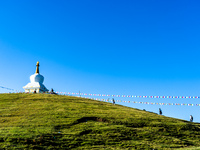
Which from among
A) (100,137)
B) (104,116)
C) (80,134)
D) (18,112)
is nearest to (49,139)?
(80,134)

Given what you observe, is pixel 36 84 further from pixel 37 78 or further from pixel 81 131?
pixel 81 131

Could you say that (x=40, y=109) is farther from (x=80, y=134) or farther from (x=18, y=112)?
(x=80, y=134)

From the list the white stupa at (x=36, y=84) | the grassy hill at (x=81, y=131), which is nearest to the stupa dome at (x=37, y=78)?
the white stupa at (x=36, y=84)

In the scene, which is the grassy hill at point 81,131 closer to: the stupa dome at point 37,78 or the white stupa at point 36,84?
the white stupa at point 36,84

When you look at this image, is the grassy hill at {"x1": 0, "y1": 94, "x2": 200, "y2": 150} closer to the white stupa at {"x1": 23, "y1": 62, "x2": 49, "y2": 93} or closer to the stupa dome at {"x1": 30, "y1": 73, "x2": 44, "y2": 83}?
the white stupa at {"x1": 23, "y1": 62, "x2": 49, "y2": 93}

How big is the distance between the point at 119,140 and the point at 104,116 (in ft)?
27.3

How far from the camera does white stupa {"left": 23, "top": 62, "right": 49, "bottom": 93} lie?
186ft

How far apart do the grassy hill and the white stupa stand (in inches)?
933

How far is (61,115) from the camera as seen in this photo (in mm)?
28266

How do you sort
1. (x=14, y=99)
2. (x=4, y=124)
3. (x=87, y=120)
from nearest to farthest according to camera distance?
(x=4, y=124) → (x=87, y=120) → (x=14, y=99)

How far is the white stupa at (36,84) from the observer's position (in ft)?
186

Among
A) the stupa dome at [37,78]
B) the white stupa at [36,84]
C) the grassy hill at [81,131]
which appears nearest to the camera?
the grassy hill at [81,131]

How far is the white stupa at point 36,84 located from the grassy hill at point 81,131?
77.8ft

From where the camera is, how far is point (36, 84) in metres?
57.9
